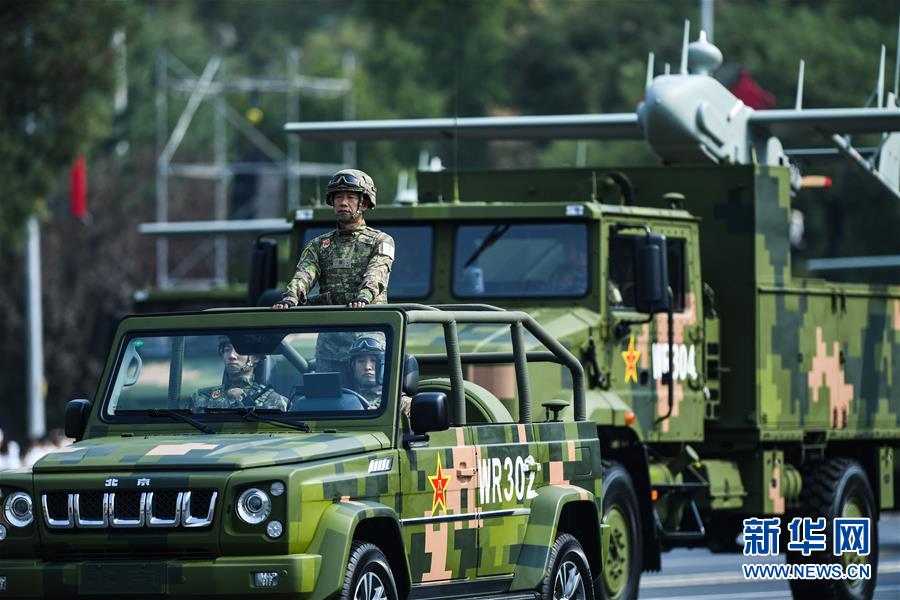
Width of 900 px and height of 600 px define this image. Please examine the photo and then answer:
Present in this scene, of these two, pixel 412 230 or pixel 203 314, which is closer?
pixel 203 314

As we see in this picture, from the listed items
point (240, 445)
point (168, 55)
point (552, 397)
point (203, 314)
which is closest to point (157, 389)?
point (203, 314)

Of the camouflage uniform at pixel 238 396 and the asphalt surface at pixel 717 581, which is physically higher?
the camouflage uniform at pixel 238 396

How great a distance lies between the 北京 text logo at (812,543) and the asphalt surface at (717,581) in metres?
0.45

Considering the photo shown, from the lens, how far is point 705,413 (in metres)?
17.7

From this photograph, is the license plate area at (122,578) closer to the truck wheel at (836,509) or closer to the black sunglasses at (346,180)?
the black sunglasses at (346,180)

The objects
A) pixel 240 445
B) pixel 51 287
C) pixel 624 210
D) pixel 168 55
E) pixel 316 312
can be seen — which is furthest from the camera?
pixel 168 55

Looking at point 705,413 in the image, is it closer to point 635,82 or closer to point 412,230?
point 412,230

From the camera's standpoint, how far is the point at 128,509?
34.9 feet

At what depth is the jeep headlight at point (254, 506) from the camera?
10453 millimetres

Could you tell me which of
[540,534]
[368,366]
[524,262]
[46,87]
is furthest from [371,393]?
[46,87]

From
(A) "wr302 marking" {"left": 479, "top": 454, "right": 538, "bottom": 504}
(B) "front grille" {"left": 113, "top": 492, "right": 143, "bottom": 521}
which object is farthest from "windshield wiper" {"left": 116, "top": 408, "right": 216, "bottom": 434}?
(A) "wr302 marking" {"left": 479, "top": 454, "right": 538, "bottom": 504}

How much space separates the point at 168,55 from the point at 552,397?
61591 millimetres

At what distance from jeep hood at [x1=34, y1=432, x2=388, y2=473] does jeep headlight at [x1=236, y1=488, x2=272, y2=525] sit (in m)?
0.13

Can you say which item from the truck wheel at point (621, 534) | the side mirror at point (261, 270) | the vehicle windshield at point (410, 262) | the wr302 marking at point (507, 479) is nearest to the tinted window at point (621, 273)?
the truck wheel at point (621, 534)
